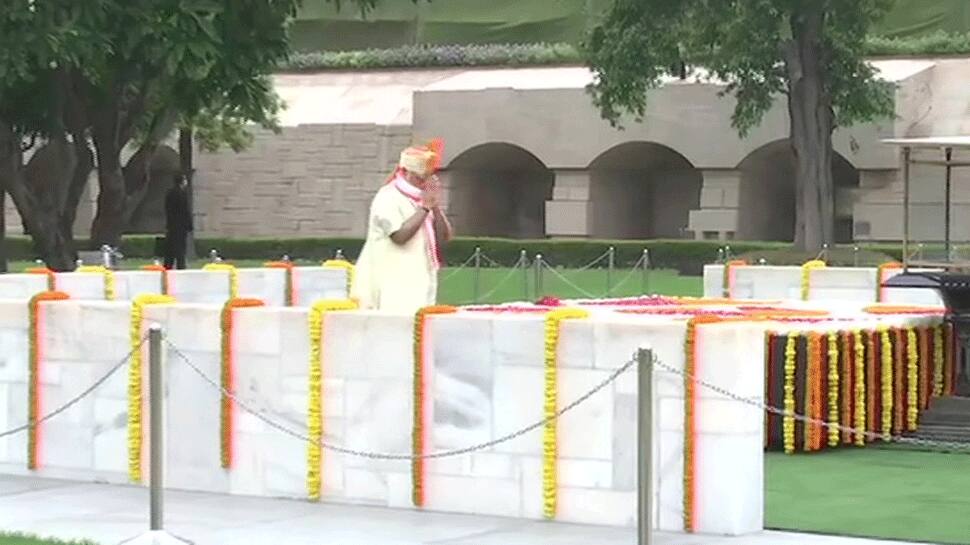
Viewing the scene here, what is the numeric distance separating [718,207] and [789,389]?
99.7 ft

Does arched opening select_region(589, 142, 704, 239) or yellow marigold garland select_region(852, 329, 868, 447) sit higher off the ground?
arched opening select_region(589, 142, 704, 239)

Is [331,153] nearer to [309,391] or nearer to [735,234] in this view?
[735,234]

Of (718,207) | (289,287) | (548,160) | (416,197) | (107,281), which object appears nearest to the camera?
(416,197)

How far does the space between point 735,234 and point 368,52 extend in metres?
13.3

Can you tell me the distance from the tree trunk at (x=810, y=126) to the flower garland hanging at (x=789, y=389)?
23.5 meters

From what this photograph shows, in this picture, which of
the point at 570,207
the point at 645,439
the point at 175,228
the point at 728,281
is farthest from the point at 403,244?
the point at 570,207

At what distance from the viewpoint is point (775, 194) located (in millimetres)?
47219

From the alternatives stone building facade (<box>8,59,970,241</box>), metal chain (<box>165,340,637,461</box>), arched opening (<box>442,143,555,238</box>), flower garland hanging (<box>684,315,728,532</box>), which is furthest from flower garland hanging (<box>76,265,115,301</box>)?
arched opening (<box>442,143,555,238</box>)

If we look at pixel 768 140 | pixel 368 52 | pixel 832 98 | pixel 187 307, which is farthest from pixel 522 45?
pixel 187 307

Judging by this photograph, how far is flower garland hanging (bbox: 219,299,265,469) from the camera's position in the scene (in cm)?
1334

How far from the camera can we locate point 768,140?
1759 inches

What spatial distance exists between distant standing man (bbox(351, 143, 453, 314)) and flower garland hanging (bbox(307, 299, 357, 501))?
5.33ft

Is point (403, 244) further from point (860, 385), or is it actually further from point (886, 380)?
point (886, 380)

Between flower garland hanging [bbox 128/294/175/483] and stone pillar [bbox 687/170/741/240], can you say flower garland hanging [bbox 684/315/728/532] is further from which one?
stone pillar [bbox 687/170/741/240]
